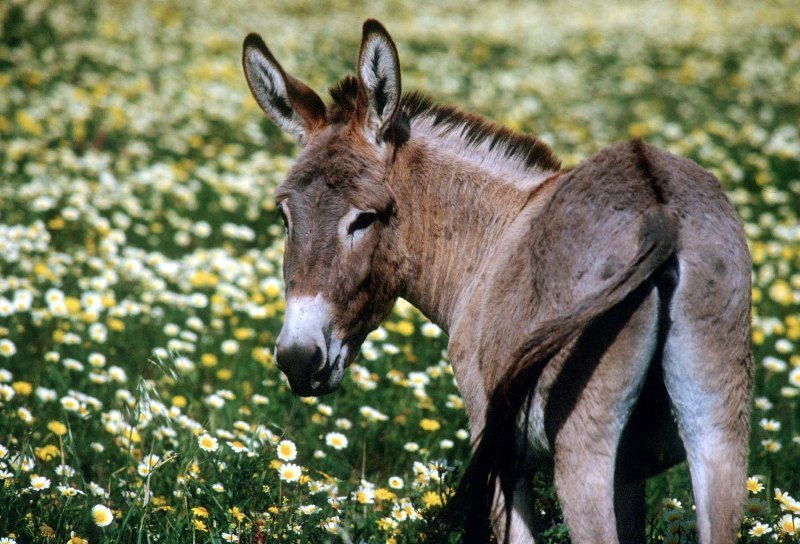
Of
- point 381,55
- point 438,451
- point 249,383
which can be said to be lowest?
point 249,383

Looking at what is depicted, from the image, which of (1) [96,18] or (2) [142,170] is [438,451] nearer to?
(2) [142,170]

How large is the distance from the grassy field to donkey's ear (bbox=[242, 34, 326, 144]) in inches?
48.6

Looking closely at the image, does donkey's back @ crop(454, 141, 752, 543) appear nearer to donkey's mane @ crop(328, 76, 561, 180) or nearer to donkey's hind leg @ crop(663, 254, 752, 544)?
donkey's hind leg @ crop(663, 254, 752, 544)

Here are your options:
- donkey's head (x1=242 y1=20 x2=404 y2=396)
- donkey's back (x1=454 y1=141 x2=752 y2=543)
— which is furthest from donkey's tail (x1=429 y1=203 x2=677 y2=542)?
donkey's head (x1=242 y1=20 x2=404 y2=396)

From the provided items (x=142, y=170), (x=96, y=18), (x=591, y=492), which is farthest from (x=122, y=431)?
(x=96, y=18)

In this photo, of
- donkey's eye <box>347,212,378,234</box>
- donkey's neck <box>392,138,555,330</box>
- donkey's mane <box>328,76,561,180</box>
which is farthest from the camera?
donkey's mane <box>328,76,561,180</box>

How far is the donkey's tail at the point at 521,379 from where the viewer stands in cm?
205

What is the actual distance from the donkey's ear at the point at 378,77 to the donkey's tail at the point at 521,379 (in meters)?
1.14

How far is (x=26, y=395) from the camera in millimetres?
4000

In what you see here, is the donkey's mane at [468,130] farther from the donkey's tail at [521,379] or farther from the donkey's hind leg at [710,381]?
the donkey's hind leg at [710,381]

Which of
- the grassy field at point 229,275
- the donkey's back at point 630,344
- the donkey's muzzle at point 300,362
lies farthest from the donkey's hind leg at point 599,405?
the donkey's muzzle at point 300,362

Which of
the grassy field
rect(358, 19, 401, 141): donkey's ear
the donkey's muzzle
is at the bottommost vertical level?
the grassy field

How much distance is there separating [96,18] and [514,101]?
717cm

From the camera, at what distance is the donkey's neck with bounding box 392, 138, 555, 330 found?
9.84 ft
